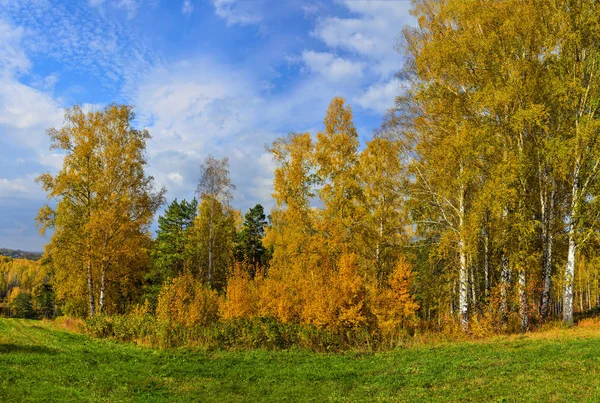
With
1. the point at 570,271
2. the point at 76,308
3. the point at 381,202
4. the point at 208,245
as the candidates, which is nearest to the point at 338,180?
the point at 381,202

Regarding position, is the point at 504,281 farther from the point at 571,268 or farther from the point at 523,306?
the point at 571,268

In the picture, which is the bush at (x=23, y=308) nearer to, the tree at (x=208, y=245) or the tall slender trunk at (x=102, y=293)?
the tree at (x=208, y=245)

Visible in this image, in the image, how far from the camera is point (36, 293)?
69.5 meters

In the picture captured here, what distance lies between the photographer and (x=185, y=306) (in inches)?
880

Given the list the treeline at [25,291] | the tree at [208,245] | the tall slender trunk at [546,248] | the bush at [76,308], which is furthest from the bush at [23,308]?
the tall slender trunk at [546,248]

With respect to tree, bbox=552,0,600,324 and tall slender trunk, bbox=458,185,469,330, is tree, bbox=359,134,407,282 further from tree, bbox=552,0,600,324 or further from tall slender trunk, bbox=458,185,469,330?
tree, bbox=552,0,600,324

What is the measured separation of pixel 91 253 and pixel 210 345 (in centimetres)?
1165

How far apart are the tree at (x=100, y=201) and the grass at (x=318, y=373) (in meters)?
8.64

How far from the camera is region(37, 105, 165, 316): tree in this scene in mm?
26638

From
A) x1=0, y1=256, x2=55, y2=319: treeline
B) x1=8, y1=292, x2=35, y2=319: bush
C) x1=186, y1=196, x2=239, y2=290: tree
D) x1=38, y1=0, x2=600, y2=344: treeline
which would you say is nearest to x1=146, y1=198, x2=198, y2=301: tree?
x1=186, y1=196, x2=239, y2=290: tree

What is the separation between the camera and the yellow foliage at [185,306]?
21.5 metres

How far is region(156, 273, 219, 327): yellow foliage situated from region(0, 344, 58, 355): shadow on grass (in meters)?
5.04

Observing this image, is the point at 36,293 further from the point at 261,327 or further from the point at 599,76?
the point at 599,76

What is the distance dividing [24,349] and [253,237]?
107 ft
